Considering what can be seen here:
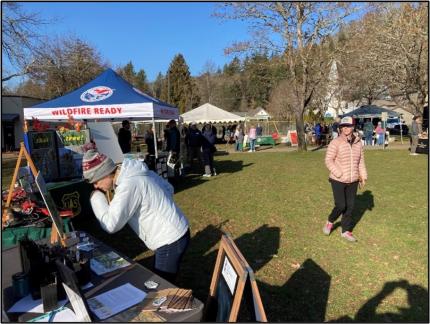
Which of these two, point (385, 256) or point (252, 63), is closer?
point (385, 256)

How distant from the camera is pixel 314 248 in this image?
5805mm

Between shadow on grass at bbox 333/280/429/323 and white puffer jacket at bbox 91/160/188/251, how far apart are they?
200 cm

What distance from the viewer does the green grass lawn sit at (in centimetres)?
412

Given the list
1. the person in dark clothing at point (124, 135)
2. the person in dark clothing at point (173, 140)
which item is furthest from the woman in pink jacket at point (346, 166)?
the person in dark clothing at point (124, 135)

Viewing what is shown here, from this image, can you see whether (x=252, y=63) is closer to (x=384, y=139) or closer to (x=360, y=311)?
(x=384, y=139)

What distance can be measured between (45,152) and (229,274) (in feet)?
→ 19.1

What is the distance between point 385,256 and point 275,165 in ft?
38.3

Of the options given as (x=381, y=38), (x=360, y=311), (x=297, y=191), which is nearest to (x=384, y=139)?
(x=381, y=38)

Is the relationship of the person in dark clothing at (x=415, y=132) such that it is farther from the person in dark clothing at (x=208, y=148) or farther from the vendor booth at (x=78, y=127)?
the vendor booth at (x=78, y=127)

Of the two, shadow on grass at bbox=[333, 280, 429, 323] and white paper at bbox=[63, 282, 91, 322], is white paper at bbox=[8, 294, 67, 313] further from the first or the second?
shadow on grass at bbox=[333, 280, 429, 323]

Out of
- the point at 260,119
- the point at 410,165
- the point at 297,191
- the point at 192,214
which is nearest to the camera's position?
the point at 192,214

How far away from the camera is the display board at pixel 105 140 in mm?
9539

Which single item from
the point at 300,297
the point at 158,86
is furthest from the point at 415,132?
the point at 158,86

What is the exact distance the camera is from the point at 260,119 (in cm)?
4691
